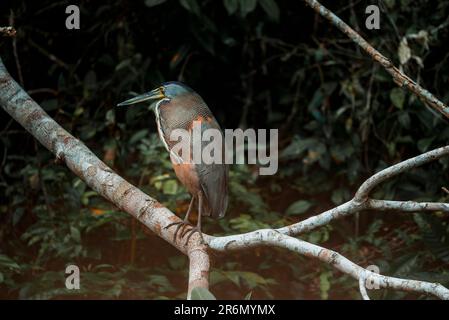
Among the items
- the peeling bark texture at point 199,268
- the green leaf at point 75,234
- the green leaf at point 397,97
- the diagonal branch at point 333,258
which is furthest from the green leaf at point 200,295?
the green leaf at point 397,97

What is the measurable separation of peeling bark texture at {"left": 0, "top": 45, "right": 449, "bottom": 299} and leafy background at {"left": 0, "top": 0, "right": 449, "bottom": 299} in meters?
0.81

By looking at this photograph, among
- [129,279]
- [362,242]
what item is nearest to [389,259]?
[362,242]

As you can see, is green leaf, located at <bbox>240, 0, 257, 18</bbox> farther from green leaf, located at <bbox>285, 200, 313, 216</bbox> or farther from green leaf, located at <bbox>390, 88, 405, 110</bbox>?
green leaf, located at <bbox>285, 200, 313, 216</bbox>

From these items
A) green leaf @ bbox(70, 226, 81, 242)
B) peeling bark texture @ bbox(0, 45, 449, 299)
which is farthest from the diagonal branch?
green leaf @ bbox(70, 226, 81, 242)

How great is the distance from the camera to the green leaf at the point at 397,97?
4062mm

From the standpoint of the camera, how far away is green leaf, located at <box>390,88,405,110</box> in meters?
4.06

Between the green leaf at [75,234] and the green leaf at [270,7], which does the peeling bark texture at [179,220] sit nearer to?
the green leaf at [75,234]

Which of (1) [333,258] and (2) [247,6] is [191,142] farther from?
(2) [247,6]

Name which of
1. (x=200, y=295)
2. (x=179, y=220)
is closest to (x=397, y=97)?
(x=179, y=220)

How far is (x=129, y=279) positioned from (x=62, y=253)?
0.39 metres

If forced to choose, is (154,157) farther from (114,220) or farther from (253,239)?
(253,239)

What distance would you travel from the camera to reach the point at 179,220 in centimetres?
264

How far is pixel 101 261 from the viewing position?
3.95m

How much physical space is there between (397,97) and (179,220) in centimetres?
197
